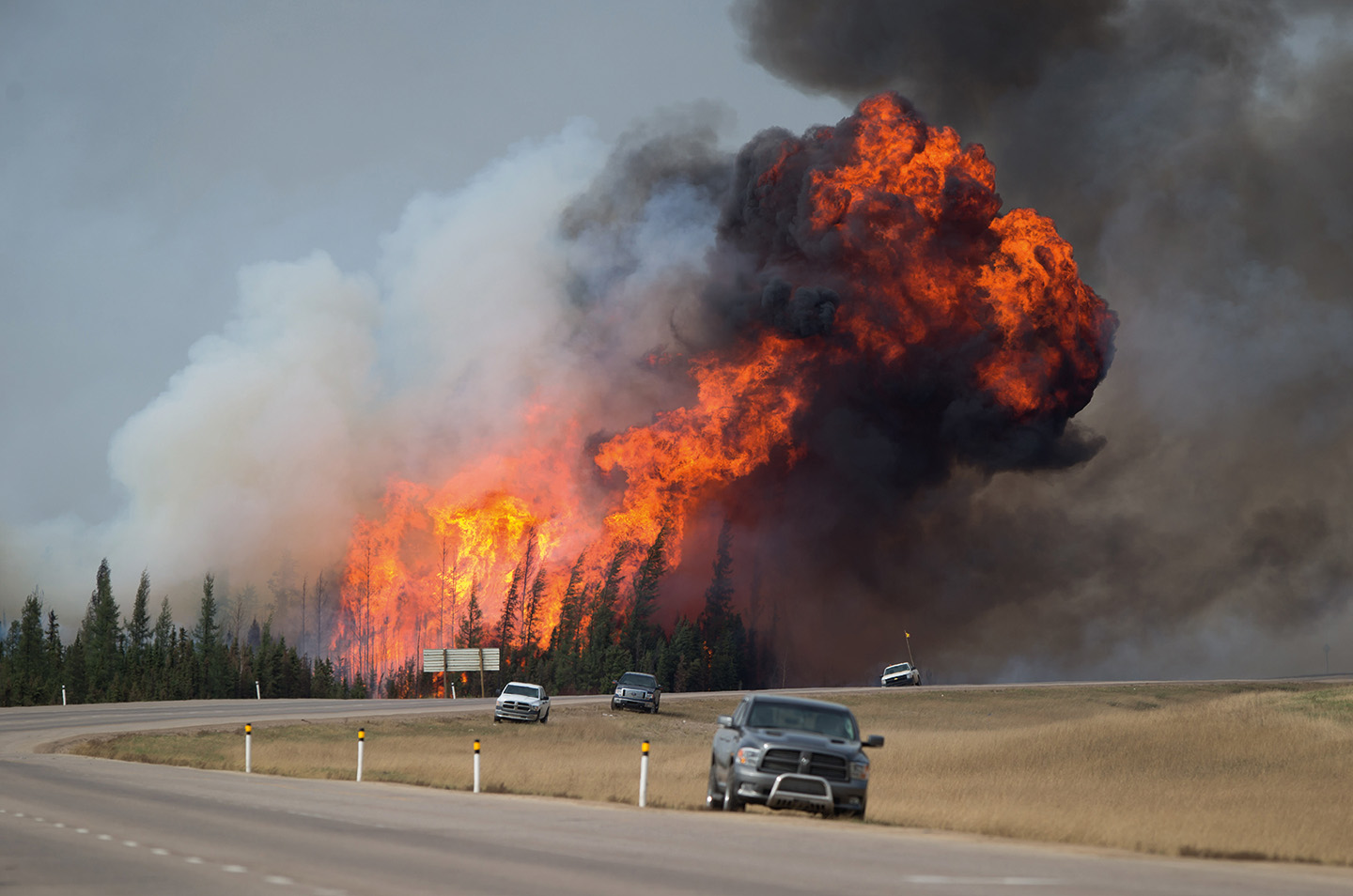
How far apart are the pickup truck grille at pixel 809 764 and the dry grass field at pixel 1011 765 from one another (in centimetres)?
146

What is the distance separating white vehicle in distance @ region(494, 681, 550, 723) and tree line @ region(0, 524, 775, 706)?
5508 cm

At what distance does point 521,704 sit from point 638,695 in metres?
9.18

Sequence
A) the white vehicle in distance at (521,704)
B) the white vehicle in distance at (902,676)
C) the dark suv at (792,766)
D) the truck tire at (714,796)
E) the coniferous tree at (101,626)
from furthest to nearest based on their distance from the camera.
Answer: the coniferous tree at (101,626), the white vehicle in distance at (902,676), the white vehicle in distance at (521,704), the truck tire at (714,796), the dark suv at (792,766)

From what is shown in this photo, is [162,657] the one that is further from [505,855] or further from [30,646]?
[505,855]

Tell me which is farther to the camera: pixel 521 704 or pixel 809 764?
pixel 521 704

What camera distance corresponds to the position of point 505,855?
1486 cm

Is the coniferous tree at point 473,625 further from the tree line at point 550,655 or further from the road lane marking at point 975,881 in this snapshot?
the road lane marking at point 975,881

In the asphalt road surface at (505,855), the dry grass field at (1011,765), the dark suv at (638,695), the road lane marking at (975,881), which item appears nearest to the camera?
the asphalt road surface at (505,855)

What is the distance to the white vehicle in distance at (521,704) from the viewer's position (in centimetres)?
5475

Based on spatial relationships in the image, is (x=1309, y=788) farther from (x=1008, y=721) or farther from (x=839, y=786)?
(x=1008, y=721)

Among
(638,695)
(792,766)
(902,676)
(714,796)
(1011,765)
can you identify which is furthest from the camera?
(902,676)

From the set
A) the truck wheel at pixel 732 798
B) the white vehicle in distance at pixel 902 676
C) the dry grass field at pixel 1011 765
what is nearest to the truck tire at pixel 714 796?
the truck wheel at pixel 732 798

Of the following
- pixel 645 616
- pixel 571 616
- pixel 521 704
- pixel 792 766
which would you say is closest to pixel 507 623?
pixel 571 616

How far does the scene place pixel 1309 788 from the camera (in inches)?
1202
